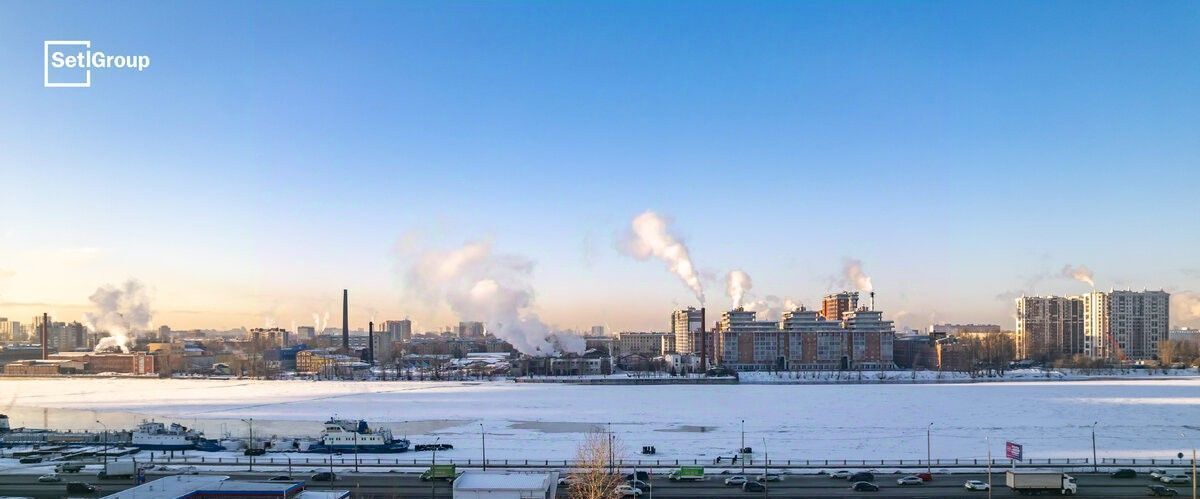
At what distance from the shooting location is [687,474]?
18.7m

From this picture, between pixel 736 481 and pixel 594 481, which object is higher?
pixel 594 481

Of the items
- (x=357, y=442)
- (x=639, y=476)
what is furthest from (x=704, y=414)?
(x=639, y=476)

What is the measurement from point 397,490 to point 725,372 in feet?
158

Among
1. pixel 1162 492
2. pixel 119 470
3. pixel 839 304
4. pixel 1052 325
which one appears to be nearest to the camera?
pixel 1162 492

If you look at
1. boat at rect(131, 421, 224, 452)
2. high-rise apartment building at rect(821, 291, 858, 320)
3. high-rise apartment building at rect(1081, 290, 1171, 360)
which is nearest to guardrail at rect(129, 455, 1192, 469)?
boat at rect(131, 421, 224, 452)

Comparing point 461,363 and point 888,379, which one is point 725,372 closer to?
point 888,379

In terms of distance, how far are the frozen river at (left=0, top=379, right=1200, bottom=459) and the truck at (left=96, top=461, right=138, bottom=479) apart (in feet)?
24.8

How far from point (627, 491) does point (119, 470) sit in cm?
1205

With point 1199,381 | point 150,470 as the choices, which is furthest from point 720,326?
point 150,470

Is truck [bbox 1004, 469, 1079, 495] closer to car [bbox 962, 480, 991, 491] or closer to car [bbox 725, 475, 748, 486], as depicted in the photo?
car [bbox 962, 480, 991, 491]

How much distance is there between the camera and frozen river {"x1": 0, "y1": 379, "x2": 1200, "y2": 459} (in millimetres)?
24094

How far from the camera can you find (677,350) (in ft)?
283

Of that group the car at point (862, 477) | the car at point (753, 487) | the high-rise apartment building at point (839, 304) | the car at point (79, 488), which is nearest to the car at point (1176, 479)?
the car at point (862, 477)

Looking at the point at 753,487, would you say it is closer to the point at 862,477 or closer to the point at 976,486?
the point at 862,477
